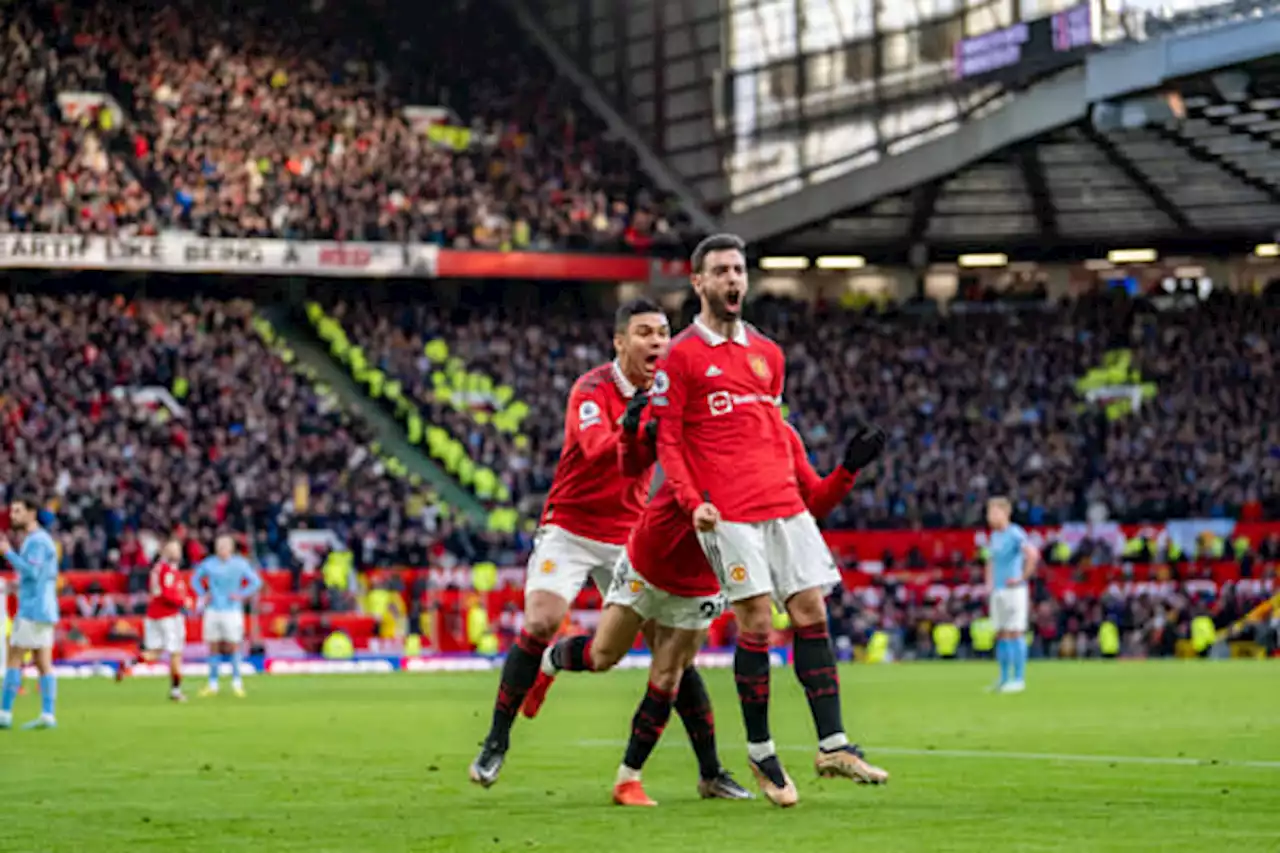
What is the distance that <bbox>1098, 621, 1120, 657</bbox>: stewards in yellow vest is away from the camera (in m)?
40.0

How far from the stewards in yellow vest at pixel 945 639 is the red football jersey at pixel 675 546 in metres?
29.4

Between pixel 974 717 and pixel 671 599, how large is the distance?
9666mm

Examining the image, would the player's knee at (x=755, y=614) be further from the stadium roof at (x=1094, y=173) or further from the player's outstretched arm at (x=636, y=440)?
the stadium roof at (x=1094, y=173)

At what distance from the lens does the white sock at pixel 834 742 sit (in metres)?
10.4

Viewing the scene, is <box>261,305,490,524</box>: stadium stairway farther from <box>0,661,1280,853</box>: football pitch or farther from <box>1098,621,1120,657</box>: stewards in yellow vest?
<box>0,661,1280,853</box>: football pitch

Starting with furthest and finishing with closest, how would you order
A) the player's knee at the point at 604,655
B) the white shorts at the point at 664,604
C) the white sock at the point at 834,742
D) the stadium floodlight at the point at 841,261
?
the stadium floodlight at the point at 841,261 → the player's knee at the point at 604,655 → the white shorts at the point at 664,604 → the white sock at the point at 834,742

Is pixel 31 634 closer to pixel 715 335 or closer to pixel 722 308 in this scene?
pixel 715 335

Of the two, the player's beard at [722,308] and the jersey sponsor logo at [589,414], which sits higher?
the player's beard at [722,308]

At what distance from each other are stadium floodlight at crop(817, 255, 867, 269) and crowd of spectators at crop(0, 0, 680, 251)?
173 inches

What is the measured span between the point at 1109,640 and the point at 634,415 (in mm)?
30866

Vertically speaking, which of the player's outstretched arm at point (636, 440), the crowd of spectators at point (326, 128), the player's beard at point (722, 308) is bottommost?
the player's outstretched arm at point (636, 440)

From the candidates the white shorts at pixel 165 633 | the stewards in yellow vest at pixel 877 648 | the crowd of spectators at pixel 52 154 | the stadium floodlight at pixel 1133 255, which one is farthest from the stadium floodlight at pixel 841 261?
the white shorts at pixel 165 633

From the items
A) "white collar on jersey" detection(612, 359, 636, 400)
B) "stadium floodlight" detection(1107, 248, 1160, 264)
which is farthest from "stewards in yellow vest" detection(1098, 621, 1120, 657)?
"white collar on jersey" detection(612, 359, 636, 400)

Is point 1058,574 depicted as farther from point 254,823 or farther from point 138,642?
point 254,823
